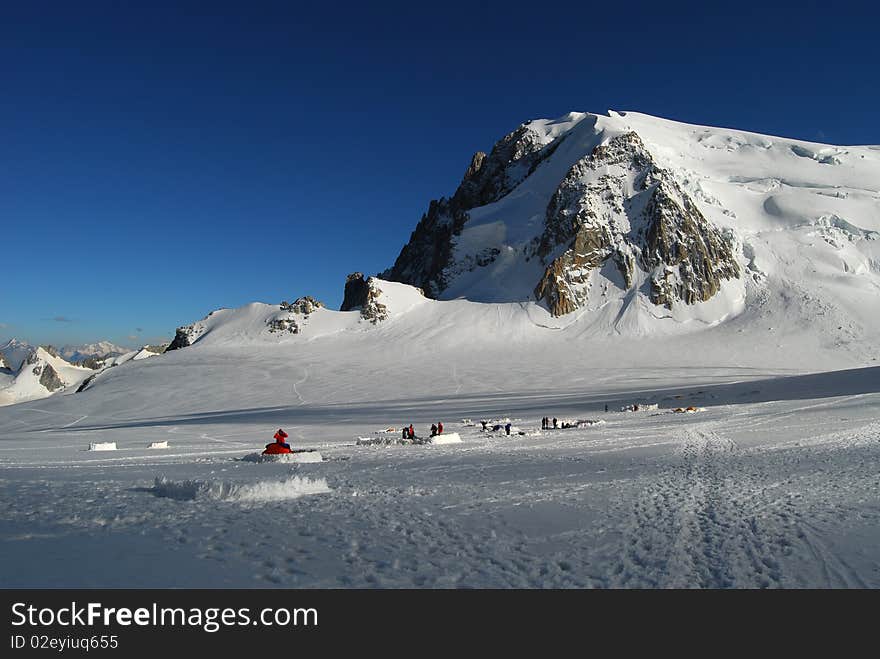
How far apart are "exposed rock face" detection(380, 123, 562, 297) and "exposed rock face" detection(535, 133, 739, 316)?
22.3m

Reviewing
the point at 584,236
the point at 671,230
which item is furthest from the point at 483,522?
the point at 671,230

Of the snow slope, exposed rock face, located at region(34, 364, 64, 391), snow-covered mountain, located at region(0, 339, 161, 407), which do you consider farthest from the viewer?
exposed rock face, located at region(34, 364, 64, 391)

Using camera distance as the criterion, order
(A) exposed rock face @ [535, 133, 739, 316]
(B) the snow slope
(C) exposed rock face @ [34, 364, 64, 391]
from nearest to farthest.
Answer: (B) the snow slope, (A) exposed rock face @ [535, 133, 739, 316], (C) exposed rock face @ [34, 364, 64, 391]

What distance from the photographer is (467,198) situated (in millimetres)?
126750

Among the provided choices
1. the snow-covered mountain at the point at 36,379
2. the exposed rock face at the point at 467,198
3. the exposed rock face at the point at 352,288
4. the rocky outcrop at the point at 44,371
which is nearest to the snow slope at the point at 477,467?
the exposed rock face at the point at 352,288

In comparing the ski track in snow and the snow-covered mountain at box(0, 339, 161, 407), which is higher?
the snow-covered mountain at box(0, 339, 161, 407)

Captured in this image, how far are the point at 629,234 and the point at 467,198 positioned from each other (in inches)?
1890

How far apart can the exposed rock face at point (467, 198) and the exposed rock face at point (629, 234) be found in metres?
22.3

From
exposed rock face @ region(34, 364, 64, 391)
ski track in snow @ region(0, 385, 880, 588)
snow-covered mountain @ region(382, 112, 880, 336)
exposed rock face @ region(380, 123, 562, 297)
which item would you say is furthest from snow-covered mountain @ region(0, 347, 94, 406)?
ski track in snow @ region(0, 385, 880, 588)

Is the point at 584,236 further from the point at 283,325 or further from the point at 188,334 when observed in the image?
the point at 188,334

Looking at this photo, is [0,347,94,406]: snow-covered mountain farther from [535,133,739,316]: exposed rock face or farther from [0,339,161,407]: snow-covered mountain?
[535,133,739,316]: exposed rock face

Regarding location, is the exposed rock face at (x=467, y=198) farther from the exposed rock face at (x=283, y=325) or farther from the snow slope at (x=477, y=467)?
the snow slope at (x=477, y=467)

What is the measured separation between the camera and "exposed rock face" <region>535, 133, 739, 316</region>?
83688 millimetres
